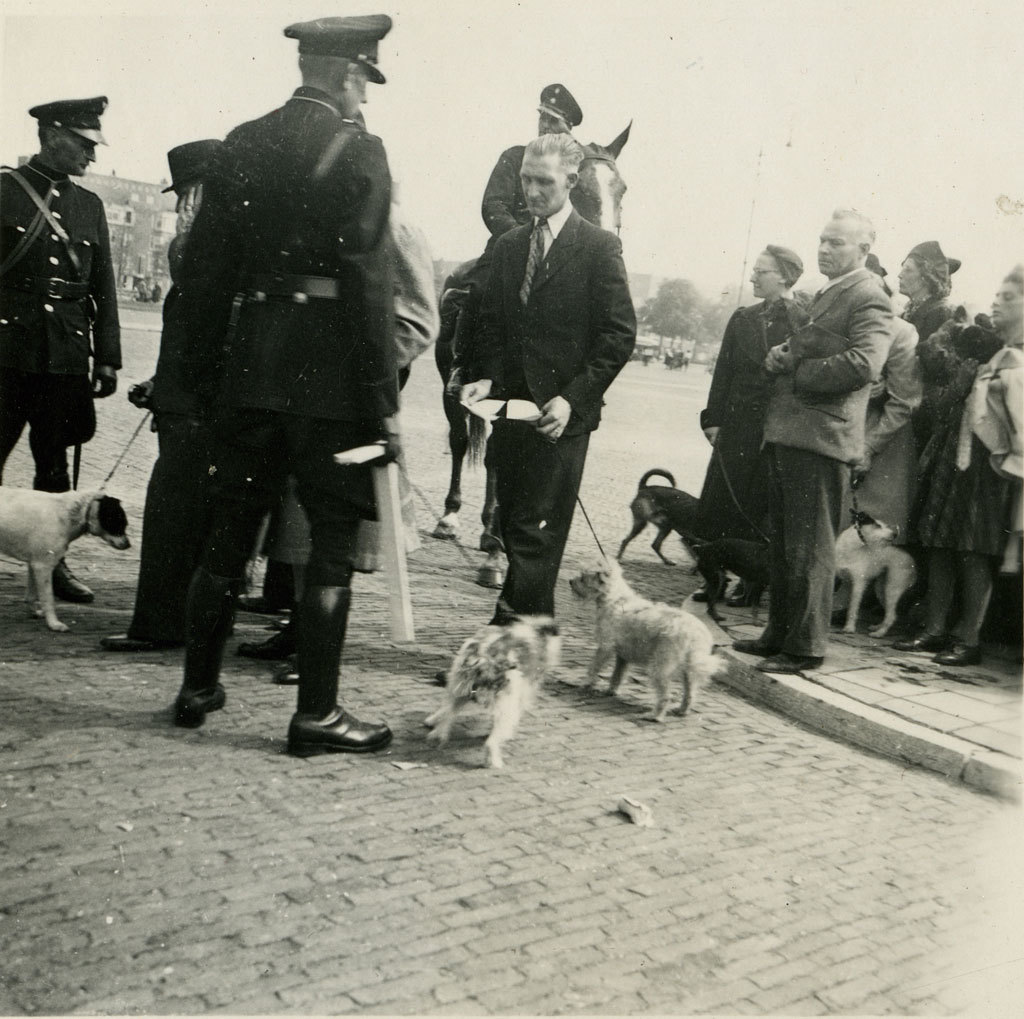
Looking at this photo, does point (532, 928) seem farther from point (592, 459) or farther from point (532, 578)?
point (592, 459)

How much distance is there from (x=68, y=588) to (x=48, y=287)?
5.36 feet

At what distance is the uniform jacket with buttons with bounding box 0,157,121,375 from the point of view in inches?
227

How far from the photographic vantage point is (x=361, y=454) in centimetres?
388

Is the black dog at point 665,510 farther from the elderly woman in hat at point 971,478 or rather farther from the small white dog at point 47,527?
the small white dog at point 47,527

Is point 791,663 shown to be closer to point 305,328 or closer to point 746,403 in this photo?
point 746,403

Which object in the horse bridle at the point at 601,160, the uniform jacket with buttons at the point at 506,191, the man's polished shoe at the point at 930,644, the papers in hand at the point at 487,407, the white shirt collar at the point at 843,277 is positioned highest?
the horse bridle at the point at 601,160

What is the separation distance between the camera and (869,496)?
23.0ft

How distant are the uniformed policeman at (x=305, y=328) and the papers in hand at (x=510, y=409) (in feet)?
3.92

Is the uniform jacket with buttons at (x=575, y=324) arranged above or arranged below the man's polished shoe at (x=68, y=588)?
above

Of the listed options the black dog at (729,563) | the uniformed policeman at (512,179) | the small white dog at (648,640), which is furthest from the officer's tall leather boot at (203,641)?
the uniformed policeman at (512,179)

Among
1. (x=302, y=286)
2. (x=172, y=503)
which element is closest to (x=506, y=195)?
(x=172, y=503)

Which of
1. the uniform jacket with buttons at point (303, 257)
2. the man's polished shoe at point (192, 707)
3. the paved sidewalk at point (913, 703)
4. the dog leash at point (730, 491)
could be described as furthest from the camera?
the dog leash at point (730, 491)

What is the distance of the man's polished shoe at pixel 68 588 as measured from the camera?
5.95 meters

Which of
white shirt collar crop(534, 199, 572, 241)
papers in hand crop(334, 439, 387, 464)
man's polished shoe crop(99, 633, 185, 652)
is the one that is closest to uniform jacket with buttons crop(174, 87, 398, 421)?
papers in hand crop(334, 439, 387, 464)
